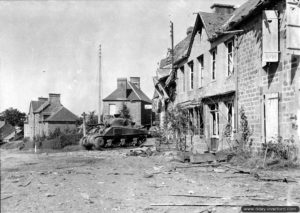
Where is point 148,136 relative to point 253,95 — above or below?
below

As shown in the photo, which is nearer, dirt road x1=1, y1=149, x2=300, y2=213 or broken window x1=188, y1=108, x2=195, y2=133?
dirt road x1=1, y1=149, x2=300, y2=213

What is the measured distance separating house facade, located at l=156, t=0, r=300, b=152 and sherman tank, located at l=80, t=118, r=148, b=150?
525 centimetres

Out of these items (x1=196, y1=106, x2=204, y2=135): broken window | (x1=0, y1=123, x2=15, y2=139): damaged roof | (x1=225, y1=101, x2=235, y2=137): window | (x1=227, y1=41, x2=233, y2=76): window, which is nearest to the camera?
(x1=0, y1=123, x2=15, y2=139): damaged roof

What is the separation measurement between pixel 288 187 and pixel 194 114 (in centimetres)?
1195

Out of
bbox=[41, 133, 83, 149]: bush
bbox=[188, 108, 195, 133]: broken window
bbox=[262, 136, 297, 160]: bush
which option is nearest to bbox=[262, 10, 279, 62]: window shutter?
bbox=[262, 136, 297, 160]: bush

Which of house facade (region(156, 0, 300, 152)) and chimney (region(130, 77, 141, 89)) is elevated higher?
chimney (region(130, 77, 141, 89))

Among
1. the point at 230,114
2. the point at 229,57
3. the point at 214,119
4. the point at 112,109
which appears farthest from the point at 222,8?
the point at 112,109

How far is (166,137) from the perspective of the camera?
19.5 meters

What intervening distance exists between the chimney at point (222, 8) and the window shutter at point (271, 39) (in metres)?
8.92

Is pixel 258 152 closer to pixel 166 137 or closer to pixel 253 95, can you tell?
pixel 253 95

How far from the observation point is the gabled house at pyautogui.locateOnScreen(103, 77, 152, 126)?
41.0 metres

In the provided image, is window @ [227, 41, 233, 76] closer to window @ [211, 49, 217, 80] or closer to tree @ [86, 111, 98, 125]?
window @ [211, 49, 217, 80]

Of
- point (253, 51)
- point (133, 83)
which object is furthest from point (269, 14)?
point (133, 83)

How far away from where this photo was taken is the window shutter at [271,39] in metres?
11.0
